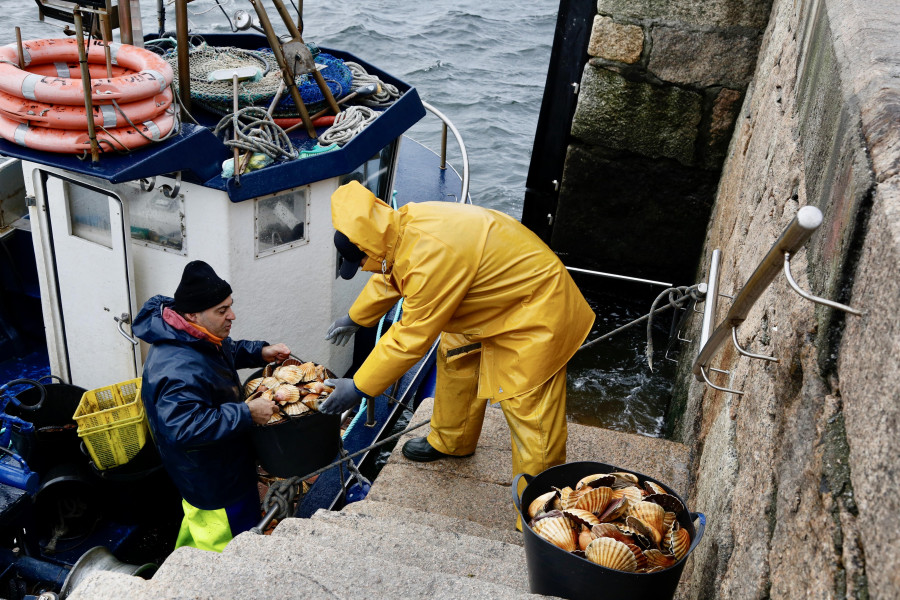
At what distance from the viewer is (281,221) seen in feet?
16.3

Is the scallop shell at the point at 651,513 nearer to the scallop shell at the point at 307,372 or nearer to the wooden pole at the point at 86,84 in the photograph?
the scallop shell at the point at 307,372

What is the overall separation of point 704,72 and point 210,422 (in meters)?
4.55

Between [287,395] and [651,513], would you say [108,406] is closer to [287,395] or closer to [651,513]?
[287,395]

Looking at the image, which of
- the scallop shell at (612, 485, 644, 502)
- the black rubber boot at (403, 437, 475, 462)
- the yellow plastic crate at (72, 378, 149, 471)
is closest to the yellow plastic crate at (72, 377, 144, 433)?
the yellow plastic crate at (72, 378, 149, 471)

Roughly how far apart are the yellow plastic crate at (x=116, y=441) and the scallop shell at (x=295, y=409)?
2.83ft

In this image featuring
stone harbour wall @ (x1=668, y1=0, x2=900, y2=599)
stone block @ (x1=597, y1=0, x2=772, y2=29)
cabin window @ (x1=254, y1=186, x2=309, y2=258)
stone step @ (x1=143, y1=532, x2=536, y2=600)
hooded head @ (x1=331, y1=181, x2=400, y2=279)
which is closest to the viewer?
stone harbour wall @ (x1=668, y1=0, x2=900, y2=599)

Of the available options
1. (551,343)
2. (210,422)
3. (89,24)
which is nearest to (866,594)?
(551,343)

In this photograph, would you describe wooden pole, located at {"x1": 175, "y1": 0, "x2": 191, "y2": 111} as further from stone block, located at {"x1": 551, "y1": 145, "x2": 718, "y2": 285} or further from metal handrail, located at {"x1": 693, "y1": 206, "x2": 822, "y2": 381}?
metal handrail, located at {"x1": 693, "y1": 206, "x2": 822, "y2": 381}

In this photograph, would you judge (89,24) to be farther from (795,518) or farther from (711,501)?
(795,518)

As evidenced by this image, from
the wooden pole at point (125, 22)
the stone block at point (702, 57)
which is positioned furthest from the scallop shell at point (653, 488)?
the stone block at point (702, 57)

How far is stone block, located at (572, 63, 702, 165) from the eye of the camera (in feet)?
20.7

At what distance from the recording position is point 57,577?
13.3 ft

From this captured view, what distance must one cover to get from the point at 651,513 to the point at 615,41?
4584 millimetres

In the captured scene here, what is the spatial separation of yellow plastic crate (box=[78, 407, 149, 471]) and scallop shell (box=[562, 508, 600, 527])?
2551 mm
